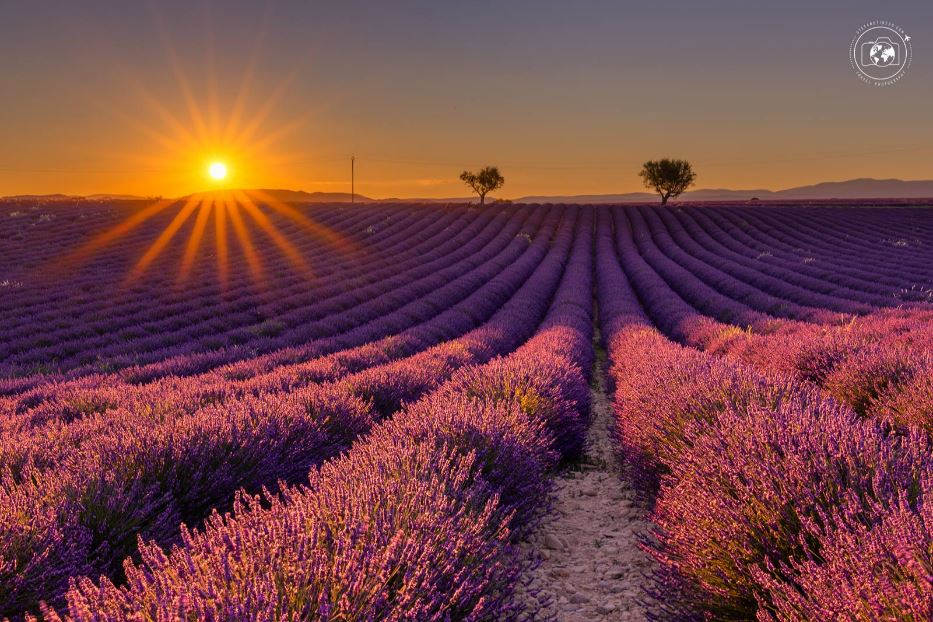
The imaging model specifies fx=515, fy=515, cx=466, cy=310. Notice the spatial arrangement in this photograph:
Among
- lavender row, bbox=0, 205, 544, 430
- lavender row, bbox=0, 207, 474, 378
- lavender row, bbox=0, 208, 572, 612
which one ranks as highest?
lavender row, bbox=0, 208, 572, 612

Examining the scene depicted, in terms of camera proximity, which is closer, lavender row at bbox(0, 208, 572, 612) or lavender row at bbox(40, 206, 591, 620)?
lavender row at bbox(40, 206, 591, 620)

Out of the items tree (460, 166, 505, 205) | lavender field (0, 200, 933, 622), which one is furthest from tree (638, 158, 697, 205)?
lavender field (0, 200, 933, 622)

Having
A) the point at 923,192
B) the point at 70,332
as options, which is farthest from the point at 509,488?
A: the point at 923,192

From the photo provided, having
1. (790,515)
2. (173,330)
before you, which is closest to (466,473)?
(790,515)

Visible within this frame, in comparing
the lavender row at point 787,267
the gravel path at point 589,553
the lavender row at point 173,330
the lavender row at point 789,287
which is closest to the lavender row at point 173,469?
the gravel path at point 589,553

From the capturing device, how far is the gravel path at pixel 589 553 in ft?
9.65

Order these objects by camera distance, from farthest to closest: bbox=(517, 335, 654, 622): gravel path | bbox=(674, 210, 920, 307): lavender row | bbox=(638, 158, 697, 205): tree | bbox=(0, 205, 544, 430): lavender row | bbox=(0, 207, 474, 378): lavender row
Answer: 1. bbox=(638, 158, 697, 205): tree
2. bbox=(674, 210, 920, 307): lavender row
3. bbox=(0, 207, 474, 378): lavender row
4. bbox=(0, 205, 544, 430): lavender row
5. bbox=(517, 335, 654, 622): gravel path

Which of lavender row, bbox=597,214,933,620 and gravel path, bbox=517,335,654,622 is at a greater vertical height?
lavender row, bbox=597,214,933,620

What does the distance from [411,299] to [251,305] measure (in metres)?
4.55

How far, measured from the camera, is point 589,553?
142 inches

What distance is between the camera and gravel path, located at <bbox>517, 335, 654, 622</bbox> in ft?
9.65

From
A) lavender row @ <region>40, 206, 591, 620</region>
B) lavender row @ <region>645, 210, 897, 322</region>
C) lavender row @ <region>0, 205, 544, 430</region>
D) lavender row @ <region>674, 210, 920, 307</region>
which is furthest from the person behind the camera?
lavender row @ <region>674, 210, 920, 307</region>

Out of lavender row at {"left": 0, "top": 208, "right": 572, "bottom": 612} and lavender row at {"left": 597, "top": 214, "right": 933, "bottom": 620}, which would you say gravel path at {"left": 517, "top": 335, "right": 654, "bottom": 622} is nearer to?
lavender row at {"left": 597, "top": 214, "right": 933, "bottom": 620}

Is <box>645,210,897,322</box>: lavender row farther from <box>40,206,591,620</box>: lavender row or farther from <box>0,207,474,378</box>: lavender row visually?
<box>0,207,474,378</box>: lavender row
